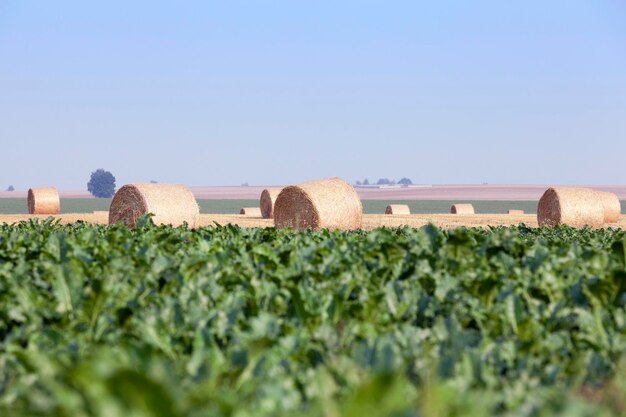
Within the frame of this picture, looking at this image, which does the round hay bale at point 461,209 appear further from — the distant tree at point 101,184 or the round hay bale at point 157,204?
the distant tree at point 101,184

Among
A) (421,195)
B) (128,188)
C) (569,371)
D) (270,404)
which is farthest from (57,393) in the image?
(421,195)

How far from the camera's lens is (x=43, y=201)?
4109 centimetres

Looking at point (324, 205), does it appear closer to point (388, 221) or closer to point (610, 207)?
point (388, 221)

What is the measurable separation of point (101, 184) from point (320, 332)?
17841cm

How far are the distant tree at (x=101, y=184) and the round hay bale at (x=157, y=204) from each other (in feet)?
513

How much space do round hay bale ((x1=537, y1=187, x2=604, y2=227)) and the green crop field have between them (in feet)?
73.4

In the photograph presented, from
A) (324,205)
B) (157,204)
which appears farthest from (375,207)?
(324,205)

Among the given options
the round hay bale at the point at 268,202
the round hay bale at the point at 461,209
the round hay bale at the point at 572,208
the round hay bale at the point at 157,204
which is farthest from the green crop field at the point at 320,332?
the round hay bale at the point at 461,209

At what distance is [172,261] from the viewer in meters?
5.49

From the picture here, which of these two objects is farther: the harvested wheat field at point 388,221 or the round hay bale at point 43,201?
the round hay bale at point 43,201

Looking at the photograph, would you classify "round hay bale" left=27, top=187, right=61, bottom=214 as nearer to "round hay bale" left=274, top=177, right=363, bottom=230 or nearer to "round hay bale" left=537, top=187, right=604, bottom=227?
"round hay bale" left=274, top=177, right=363, bottom=230

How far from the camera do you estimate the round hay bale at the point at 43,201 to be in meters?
41.0

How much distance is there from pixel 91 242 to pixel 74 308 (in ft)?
8.91

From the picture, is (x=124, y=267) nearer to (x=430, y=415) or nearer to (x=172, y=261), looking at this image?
(x=172, y=261)
